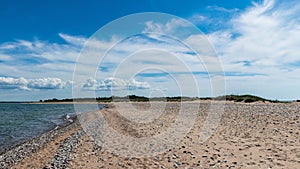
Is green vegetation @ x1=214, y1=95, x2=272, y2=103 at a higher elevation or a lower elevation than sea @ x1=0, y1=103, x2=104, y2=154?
higher

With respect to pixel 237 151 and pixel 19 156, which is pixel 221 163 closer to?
pixel 237 151

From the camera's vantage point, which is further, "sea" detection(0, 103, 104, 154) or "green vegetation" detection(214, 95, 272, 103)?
"green vegetation" detection(214, 95, 272, 103)

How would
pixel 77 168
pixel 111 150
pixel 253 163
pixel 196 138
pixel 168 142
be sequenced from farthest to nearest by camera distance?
pixel 196 138 → pixel 168 142 → pixel 111 150 → pixel 77 168 → pixel 253 163

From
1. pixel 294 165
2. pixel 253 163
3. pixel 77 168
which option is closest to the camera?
pixel 294 165

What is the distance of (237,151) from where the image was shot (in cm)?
1130

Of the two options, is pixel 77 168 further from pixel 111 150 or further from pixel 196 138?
pixel 196 138

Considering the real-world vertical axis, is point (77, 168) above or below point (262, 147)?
below

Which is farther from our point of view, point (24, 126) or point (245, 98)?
point (245, 98)

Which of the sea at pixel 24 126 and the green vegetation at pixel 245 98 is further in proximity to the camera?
the green vegetation at pixel 245 98

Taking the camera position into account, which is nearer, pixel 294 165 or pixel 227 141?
pixel 294 165

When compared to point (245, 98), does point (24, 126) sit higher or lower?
lower

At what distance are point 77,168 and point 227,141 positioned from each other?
7.18 metres

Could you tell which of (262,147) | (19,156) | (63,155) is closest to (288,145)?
(262,147)

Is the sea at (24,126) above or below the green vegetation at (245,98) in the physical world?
below
